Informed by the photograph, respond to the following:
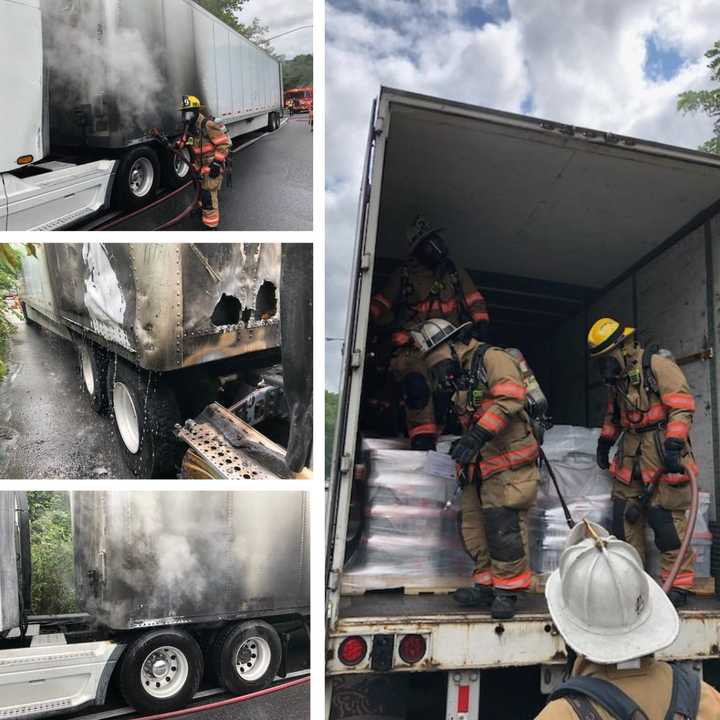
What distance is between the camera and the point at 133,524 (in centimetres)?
394

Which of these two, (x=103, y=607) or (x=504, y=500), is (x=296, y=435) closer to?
(x=504, y=500)

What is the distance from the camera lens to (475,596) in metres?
3.06

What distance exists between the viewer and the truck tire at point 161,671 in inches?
167

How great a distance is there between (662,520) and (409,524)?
1349mm

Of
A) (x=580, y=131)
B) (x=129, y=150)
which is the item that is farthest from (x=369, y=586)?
(x=129, y=150)

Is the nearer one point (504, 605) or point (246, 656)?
point (504, 605)

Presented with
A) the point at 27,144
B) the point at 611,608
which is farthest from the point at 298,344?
the point at 611,608

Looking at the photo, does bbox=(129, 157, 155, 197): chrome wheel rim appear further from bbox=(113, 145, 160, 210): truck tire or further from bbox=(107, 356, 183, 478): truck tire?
bbox=(107, 356, 183, 478): truck tire

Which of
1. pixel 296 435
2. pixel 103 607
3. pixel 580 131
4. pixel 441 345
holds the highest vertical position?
pixel 580 131

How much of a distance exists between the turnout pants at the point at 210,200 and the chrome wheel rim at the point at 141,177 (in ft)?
1.44

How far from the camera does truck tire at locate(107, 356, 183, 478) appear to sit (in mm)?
3758

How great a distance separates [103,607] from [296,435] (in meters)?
2.02

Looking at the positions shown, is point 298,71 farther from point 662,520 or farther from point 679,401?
point 662,520

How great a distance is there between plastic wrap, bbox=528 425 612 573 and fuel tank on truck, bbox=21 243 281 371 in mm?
1808
